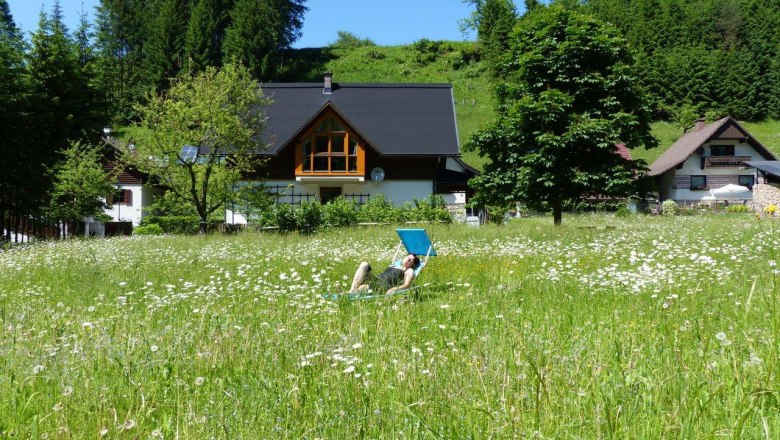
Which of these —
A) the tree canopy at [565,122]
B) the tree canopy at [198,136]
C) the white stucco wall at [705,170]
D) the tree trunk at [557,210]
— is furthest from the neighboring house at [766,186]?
the tree canopy at [198,136]

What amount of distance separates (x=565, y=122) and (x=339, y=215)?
32.9 feet

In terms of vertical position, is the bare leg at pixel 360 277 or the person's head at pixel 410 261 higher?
the person's head at pixel 410 261

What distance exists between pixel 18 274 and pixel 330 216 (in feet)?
47.6

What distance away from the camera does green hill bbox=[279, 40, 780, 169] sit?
222 feet

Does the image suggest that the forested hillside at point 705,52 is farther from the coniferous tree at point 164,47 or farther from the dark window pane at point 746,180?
the coniferous tree at point 164,47

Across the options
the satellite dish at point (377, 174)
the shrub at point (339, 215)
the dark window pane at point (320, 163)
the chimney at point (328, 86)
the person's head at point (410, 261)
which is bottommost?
the person's head at point (410, 261)

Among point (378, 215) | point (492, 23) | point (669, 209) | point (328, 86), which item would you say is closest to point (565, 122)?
point (378, 215)

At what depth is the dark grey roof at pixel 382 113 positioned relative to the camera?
34.6 meters

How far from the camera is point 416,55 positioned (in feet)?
282

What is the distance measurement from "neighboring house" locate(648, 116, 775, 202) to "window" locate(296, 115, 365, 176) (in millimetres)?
32268

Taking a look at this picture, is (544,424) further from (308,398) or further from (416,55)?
(416,55)

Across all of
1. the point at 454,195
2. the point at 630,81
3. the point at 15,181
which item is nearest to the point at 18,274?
the point at 15,181

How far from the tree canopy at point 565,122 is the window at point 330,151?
14201mm

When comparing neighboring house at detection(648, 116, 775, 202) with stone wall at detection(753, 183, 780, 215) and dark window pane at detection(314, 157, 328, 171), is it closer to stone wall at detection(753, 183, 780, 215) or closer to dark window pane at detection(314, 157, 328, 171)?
stone wall at detection(753, 183, 780, 215)
